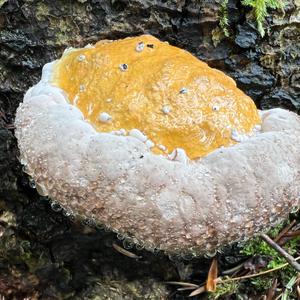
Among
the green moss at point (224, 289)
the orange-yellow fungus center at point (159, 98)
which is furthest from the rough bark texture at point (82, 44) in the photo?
the orange-yellow fungus center at point (159, 98)

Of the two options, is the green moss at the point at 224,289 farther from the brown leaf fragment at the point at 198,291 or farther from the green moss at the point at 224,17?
the green moss at the point at 224,17

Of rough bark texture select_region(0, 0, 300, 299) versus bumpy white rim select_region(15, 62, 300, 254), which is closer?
bumpy white rim select_region(15, 62, 300, 254)

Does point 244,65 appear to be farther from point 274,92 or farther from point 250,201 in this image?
point 250,201

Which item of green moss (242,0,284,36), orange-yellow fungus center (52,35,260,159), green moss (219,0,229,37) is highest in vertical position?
green moss (242,0,284,36)

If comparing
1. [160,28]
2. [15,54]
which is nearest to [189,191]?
[160,28]

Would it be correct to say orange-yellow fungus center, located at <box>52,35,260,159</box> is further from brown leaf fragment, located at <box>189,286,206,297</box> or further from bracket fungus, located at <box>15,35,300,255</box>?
brown leaf fragment, located at <box>189,286,206,297</box>

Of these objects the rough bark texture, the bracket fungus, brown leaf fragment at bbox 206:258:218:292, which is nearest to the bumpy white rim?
the bracket fungus

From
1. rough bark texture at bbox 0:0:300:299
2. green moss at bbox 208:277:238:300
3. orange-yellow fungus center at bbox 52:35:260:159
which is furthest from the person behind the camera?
green moss at bbox 208:277:238:300

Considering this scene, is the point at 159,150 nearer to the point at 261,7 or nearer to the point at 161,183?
the point at 161,183
